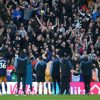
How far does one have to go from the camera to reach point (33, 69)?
2906cm

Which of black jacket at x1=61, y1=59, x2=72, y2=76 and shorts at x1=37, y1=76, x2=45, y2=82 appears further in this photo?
shorts at x1=37, y1=76, x2=45, y2=82

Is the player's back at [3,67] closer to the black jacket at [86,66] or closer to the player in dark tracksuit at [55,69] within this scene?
the player in dark tracksuit at [55,69]

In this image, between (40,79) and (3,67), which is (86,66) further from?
(3,67)

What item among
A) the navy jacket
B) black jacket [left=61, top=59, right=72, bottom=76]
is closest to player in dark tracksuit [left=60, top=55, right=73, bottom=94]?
black jacket [left=61, top=59, right=72, bottom=76]

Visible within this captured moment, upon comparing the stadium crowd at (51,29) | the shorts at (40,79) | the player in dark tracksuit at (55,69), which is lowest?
the shorts at (40,79)

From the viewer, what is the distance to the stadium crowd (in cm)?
3028

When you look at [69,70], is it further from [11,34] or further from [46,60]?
[11,34]

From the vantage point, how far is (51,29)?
3266 cm

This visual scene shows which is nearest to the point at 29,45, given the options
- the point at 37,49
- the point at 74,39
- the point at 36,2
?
the point at 37,49

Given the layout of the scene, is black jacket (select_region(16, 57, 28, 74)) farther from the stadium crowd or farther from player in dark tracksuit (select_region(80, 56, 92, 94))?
player in dark tracksuit (select_region(80, 56, 92, 94))

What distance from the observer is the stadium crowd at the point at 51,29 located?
99.3ft

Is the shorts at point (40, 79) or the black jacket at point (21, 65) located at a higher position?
the black jacket at point (21, 65)

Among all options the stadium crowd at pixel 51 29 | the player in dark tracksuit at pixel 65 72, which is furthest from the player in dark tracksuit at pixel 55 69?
the stadium crowd at pixel 51 29

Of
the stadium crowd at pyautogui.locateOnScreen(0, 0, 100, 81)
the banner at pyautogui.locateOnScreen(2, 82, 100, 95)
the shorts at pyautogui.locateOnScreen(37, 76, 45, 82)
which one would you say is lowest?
the banner at pyautogui.locateOnScreen(2, 82, 100, 95)
